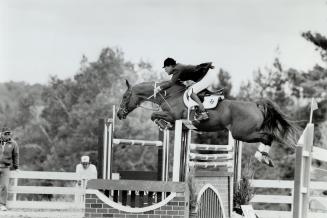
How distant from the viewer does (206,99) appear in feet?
34.6

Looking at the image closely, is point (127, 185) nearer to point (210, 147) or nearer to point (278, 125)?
point (210, 147)

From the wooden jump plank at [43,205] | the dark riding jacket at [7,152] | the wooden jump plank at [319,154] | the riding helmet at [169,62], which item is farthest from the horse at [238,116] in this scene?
the wooden jump plank at [319,154]

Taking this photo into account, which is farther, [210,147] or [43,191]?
[43,191]

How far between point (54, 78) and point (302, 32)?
1881cm

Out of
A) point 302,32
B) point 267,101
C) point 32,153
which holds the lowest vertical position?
point 32,153

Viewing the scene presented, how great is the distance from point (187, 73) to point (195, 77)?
0.30 meters

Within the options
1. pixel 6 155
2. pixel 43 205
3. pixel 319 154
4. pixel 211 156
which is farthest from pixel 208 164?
pixel 43 205

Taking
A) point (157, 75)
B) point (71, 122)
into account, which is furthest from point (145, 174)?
point (157, 75)

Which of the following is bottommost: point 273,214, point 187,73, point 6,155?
point 273,214

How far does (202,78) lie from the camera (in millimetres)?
10258

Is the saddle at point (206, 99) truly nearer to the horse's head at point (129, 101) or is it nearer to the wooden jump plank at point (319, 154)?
the horse's head at point (129, 101)

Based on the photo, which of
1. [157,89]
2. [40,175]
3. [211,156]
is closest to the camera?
[211,156]

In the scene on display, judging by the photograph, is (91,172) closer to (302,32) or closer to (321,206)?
(321,206)

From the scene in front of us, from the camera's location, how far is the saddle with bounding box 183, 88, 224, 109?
1036 cm
